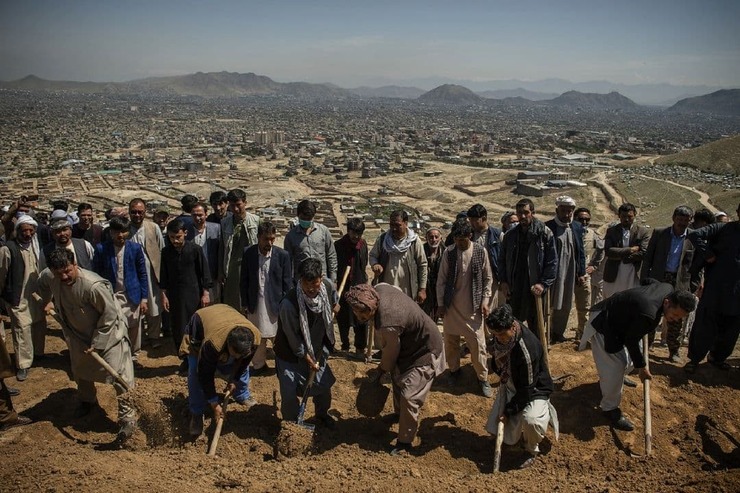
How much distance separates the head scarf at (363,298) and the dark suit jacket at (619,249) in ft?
11.2

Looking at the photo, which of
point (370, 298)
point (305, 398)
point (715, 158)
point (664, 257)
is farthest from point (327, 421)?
point (715, 158)

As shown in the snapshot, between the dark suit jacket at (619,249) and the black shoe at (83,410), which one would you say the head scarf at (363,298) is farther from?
the dark suit jacket at (619,249)

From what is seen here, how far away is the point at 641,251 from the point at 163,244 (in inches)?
209

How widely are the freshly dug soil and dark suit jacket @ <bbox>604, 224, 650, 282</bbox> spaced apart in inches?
45.3

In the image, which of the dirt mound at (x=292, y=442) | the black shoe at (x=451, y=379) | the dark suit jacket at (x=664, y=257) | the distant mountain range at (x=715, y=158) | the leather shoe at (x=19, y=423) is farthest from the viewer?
the distant mountain range at (x=715, y=158)

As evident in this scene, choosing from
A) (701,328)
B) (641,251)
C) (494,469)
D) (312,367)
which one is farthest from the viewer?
(641,251)

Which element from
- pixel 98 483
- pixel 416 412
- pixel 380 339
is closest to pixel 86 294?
pixel 98 483

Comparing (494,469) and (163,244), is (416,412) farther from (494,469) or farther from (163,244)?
(163,244)

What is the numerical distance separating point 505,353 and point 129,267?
3613 mm

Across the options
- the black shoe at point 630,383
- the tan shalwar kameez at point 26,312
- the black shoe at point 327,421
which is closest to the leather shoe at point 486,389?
the black shoe at point 630,383

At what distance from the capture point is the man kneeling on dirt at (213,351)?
11.2 feet

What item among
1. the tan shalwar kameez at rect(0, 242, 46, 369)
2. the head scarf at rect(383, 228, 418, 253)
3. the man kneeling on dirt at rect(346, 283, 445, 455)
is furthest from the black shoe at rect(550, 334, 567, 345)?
the tan shalwar kameez at rect(0, 242, 46, 369)

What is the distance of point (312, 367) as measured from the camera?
3760mm

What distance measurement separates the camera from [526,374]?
345cm
